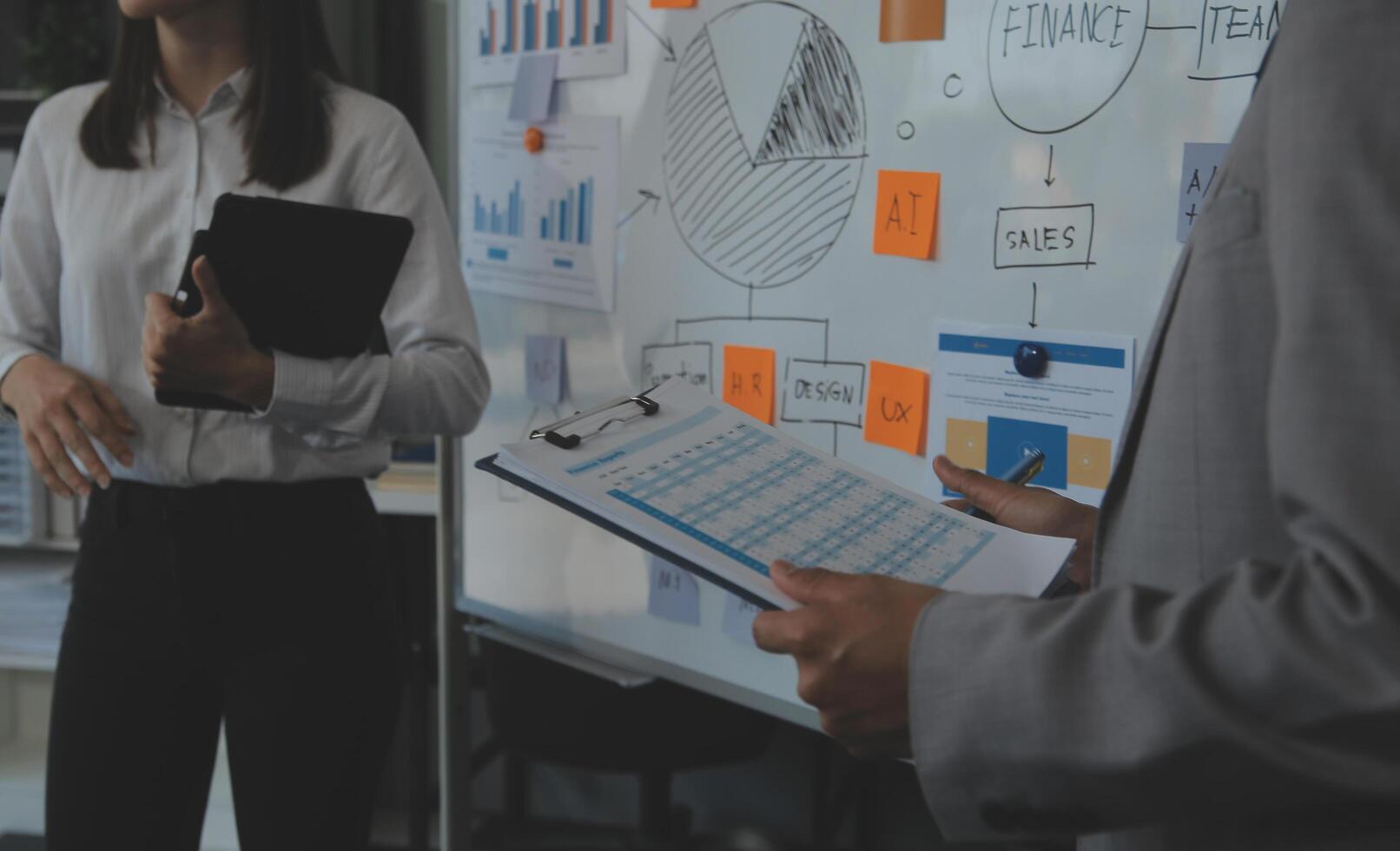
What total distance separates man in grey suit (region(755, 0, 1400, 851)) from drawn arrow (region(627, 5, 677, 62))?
37.6 inches

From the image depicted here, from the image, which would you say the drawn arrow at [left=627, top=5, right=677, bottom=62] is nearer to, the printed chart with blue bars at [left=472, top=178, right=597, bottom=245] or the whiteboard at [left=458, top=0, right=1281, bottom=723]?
the whiteboard at [left=458, top=0, right=1281, bottom=723]

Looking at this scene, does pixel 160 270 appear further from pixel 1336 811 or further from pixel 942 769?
pixel 1336 811

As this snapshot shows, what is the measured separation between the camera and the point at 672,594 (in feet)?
4.77

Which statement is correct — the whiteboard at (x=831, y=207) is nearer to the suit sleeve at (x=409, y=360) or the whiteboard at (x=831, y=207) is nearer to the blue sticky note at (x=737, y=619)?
the blue sticky note at (x=737, y=619)

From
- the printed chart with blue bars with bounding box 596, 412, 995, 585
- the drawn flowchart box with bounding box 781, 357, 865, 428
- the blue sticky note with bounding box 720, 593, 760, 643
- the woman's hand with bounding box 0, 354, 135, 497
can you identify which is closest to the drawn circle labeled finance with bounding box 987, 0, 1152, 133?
the drawn flowchart box with bounding box 781, 357, 865, 428

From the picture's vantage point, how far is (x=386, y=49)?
7.80ft

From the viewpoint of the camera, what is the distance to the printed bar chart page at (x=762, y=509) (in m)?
0.63

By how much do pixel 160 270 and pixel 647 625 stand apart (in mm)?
725

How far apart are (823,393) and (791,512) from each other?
2.05 ft

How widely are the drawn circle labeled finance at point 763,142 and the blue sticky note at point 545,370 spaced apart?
0.92ft

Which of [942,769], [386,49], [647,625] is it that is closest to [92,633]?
[647,625]

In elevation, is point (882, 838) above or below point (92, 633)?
below

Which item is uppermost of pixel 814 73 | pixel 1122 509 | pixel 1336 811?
pixel 814 73

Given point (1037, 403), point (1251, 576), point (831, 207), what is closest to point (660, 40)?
point (831, 207)
